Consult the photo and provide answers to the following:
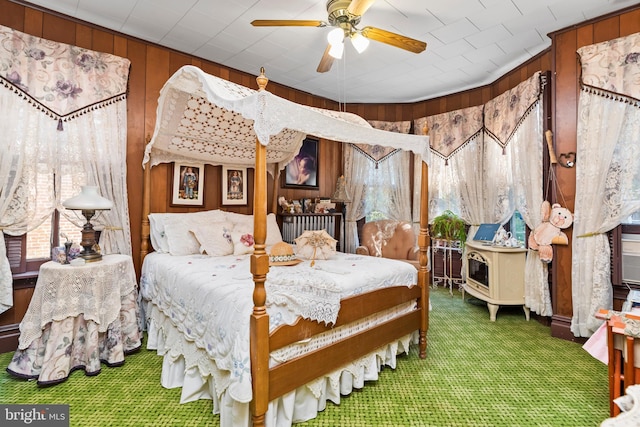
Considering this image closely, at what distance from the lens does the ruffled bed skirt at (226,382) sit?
1794 mm

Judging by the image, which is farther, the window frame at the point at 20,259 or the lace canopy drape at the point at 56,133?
the window frame at the point at 20,259

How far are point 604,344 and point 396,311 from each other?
135 centimetres

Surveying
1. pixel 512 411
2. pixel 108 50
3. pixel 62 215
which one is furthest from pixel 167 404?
pixel 108 50

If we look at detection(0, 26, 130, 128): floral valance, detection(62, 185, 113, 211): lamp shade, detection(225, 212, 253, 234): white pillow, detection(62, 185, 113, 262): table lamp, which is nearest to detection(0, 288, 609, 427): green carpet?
detection(62, 185, 113, 262): table lamp

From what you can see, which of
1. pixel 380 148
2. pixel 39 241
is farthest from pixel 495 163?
pixel 39 241

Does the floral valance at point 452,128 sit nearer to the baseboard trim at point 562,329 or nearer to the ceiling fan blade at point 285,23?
the baseboard trim at point 562,329

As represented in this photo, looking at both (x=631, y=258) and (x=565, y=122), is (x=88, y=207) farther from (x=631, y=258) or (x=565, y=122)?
(x=631, y=258)

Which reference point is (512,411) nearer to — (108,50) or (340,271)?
(340,271)

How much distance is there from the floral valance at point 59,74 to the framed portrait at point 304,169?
7.43ft

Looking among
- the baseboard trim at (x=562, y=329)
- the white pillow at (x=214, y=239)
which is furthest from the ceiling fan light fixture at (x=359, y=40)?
the baseboard trim at (x=562, y=329)

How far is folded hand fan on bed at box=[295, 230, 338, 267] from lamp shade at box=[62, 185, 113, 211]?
66.6 inches

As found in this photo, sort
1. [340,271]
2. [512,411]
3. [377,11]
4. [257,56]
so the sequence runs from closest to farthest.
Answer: [512,411] → [340,271] → [377,11] → [257,56]

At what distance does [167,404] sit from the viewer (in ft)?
6.79

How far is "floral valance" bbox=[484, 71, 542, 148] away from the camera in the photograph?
144 inches
